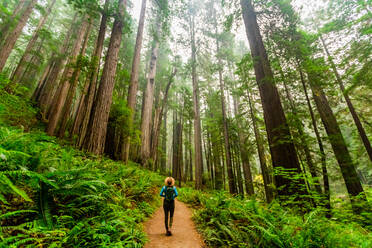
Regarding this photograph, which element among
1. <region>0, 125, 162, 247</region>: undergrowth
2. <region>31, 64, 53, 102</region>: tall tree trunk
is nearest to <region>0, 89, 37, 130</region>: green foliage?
<region>0, 125, 162, 247</region>: undergrowth

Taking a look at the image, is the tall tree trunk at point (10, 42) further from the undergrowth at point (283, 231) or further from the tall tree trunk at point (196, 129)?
the undergrowth at point (283, 231)

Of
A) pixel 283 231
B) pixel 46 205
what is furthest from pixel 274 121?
pixel 46 205

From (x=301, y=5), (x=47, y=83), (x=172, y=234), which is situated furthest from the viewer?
(x=47, y=83)

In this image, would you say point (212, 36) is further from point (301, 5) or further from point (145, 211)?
point (145, 211)

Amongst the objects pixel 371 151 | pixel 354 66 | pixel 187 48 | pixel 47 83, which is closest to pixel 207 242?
pixel 354 66

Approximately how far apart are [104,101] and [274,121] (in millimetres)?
5919

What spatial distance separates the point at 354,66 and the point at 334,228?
4.87 m

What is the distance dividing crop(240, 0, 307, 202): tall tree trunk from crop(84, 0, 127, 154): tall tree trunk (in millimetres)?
5128

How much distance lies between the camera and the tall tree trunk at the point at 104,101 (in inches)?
203

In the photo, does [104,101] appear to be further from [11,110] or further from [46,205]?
[46,205]

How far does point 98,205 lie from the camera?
2.50m

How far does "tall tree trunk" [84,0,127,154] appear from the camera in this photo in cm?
517

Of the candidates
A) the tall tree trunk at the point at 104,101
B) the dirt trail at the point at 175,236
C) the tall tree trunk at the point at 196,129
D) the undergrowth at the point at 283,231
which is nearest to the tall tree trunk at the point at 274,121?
the undergrowth at the point at 283,231

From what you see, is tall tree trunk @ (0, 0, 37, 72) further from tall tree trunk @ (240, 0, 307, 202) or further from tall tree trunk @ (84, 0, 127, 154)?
tall tree trunk @ (240, 0, 307, 202)
